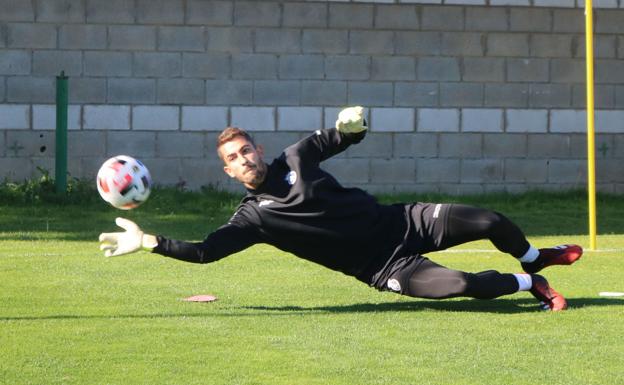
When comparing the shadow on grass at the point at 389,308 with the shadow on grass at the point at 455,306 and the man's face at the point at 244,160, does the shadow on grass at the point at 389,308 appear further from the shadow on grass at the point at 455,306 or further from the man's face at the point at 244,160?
the man's face at the point at 244,160

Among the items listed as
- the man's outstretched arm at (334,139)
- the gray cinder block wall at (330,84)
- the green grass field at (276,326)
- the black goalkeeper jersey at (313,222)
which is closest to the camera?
the green grass field at (276,326)

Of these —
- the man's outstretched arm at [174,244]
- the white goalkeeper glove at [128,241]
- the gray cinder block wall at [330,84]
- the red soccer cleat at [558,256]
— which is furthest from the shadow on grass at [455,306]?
the gray cinder block wall at [330,84]

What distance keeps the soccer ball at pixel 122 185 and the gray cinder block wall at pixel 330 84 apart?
8026mm

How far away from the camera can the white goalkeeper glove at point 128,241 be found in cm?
806

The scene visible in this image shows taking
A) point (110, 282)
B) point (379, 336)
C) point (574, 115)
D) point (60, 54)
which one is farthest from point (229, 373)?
point (574, 115)

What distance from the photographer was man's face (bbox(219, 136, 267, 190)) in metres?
8.40

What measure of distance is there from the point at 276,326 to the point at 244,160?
44.8 inches

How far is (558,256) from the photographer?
902 centimetres

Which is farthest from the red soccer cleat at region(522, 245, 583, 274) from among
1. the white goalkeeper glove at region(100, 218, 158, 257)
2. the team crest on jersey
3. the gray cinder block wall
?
the gray cinder block wall

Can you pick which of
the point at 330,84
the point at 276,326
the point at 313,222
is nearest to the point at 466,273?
the point at 313,222

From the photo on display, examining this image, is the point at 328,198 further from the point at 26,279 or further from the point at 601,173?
the point at 601,173

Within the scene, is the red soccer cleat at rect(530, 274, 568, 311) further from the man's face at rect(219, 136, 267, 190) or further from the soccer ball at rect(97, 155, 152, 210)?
the soccer ball at rect(97, 155, 152, 210)

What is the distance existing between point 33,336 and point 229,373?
1.65 metres

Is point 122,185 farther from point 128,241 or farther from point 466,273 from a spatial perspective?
point 466,273
